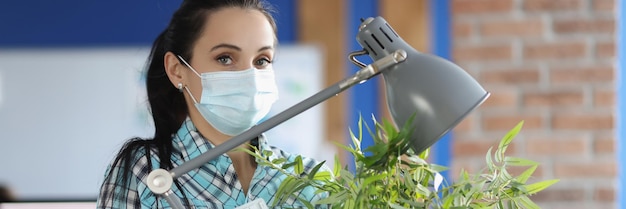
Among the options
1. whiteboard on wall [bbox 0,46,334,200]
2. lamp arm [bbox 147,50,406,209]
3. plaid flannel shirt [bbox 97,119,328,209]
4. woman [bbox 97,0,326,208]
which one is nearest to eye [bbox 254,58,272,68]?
woman [bbox 97,0,326,208]

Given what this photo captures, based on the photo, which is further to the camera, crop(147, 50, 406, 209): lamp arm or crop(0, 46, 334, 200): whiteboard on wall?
crop(0, 46, 334, 200): whiteboard on wall

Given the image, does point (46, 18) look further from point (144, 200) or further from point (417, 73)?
point (417, 73)

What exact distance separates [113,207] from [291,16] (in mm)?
2033

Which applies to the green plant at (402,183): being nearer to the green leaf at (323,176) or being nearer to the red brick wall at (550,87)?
the green leaf at (323,176)

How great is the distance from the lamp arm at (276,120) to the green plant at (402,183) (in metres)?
0.06

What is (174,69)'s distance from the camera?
151 centimetres

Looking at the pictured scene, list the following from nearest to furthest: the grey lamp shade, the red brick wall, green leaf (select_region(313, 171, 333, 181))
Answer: the grey lamp shade < green leaf (select_region(313, 171, 333, 181)) < the red brick wall

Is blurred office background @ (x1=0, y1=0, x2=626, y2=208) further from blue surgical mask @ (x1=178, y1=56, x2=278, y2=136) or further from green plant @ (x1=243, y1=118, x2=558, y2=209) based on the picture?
green plant @ (x1=243, y1=118, x2=558, y2=209)

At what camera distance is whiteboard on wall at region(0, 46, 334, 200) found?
133 inches

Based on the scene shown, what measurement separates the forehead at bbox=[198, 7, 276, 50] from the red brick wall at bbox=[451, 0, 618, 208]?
152 centimetres

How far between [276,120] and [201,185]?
1.21ft

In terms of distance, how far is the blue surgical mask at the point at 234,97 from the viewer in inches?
57.0

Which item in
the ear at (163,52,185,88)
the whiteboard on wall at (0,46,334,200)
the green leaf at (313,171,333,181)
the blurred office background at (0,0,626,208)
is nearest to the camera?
the green leaf at (313,171,333,181)

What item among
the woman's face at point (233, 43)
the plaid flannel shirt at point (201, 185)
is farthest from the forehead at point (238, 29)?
the plaid flannel shirt at point (201, 185)
